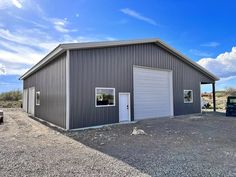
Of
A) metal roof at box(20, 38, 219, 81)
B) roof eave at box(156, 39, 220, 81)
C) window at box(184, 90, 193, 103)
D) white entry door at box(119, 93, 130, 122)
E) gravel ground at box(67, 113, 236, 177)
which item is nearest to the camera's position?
gravel ground at box(67, 113, 236, 177)

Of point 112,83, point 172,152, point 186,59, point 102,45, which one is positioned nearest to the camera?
point 172,152

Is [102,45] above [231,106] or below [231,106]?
above

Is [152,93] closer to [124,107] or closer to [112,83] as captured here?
[124,107]

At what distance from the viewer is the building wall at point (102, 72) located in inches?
379

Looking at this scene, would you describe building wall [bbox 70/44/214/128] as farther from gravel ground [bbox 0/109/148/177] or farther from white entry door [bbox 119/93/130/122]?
gravel ground [bbox 0/109/148/177]

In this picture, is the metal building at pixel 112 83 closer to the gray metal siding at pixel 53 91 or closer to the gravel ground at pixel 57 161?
the gray metal siding at pixel 53 91

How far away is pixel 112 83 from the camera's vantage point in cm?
1112

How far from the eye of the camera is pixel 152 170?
13.8ft

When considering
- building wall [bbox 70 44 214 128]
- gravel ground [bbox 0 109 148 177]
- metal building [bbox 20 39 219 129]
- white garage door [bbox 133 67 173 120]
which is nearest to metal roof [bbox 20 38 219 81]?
metal building [bbox 20 39 219 129]

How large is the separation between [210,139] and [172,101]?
7.75 metres

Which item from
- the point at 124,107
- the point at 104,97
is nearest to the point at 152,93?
the point at 124,107

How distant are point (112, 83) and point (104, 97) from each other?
3.30 feet

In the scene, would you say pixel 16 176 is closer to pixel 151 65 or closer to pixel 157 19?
pixel 151 65

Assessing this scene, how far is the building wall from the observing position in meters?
9.62
